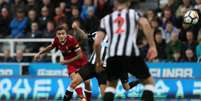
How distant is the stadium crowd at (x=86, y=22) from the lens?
675 inches

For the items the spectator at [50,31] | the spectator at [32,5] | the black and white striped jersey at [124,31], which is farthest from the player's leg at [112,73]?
the spectator at [32,5]

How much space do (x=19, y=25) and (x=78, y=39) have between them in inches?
92.0

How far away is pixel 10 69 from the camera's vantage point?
59.7 ft

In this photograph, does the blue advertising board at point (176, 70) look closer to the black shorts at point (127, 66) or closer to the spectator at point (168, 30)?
the spectator at point (168, 30)

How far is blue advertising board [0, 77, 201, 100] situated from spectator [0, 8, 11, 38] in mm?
3341

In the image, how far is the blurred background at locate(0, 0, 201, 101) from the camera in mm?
16141

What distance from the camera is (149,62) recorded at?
17000 mm

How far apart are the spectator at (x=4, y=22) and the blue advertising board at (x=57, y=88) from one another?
3341 millimetres

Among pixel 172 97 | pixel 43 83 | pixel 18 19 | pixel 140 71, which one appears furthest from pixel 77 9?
pixel 140 71

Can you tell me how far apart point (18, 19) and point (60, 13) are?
125 centimetres

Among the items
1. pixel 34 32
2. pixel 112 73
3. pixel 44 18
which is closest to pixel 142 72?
pixel 112 73

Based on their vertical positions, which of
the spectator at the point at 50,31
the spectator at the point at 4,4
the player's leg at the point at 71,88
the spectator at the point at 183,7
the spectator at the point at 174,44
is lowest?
the player's leg at the point at 71,88

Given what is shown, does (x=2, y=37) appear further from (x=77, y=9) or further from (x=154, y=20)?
(x=154, y=20)

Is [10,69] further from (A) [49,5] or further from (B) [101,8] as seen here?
(B) [101,8]
